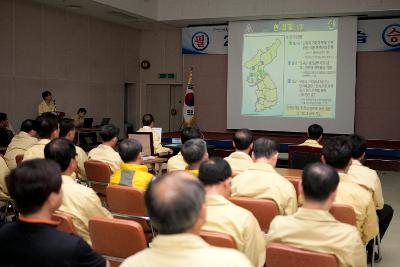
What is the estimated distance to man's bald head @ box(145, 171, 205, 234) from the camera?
1.35 meters

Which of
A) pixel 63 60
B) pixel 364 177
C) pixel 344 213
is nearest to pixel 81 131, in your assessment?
pixel 63 60

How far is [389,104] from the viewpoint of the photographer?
9.98 metres

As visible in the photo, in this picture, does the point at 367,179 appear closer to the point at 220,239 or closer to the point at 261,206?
the point at 261,206

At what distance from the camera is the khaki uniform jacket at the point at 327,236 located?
2.09m

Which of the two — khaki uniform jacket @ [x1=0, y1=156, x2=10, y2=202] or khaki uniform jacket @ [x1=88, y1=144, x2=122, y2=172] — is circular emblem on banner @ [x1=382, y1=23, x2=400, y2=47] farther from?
khaki uniform jacket @ [x1=0, y1=156, x2=10, y2=202]

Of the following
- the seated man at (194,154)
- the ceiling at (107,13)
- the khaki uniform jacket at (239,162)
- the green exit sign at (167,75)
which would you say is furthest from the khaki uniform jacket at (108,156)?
the green exit sign at (167,75)

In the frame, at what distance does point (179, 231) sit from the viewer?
4.49ft

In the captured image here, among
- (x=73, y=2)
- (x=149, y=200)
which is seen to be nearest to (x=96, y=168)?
(x=149, y=200)

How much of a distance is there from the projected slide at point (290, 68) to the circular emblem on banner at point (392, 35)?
103cm

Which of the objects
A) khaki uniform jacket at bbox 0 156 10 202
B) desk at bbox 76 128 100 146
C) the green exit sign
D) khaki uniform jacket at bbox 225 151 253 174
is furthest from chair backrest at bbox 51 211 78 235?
the green exit sign

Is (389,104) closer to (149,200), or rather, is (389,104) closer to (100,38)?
(100,38)

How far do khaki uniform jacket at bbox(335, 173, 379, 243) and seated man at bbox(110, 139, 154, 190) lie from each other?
1.39 metres

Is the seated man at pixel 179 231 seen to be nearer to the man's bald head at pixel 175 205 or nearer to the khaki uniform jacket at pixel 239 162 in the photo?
the man's bald head at pixel 175 205

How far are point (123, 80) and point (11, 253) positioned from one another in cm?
1123
